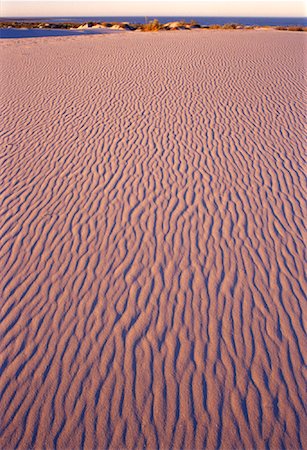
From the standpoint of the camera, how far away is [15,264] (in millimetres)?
4312

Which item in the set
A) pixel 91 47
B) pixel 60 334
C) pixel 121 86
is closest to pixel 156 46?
pixel 91 47

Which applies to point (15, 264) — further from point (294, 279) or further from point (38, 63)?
point (38, 63)

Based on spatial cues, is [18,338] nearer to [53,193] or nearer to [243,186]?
[53,193]

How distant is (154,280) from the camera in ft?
13.1

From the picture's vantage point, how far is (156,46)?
17.6 meters

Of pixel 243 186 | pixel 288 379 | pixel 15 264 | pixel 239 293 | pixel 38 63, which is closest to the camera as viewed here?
pixel 288 379

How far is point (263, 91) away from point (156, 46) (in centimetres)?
1000

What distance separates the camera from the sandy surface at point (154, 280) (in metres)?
2.89

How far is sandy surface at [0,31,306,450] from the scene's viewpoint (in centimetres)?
289

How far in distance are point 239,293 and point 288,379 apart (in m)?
1.00

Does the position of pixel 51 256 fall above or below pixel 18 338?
above

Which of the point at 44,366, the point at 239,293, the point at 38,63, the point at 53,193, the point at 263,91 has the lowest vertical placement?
the point at 44,366

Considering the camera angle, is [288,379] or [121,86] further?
[121,86]

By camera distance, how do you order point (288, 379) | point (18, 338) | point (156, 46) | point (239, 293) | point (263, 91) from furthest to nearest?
point (156, 46), point (263, 91), point (239, 293), point (18, 338), point (288, 379)
